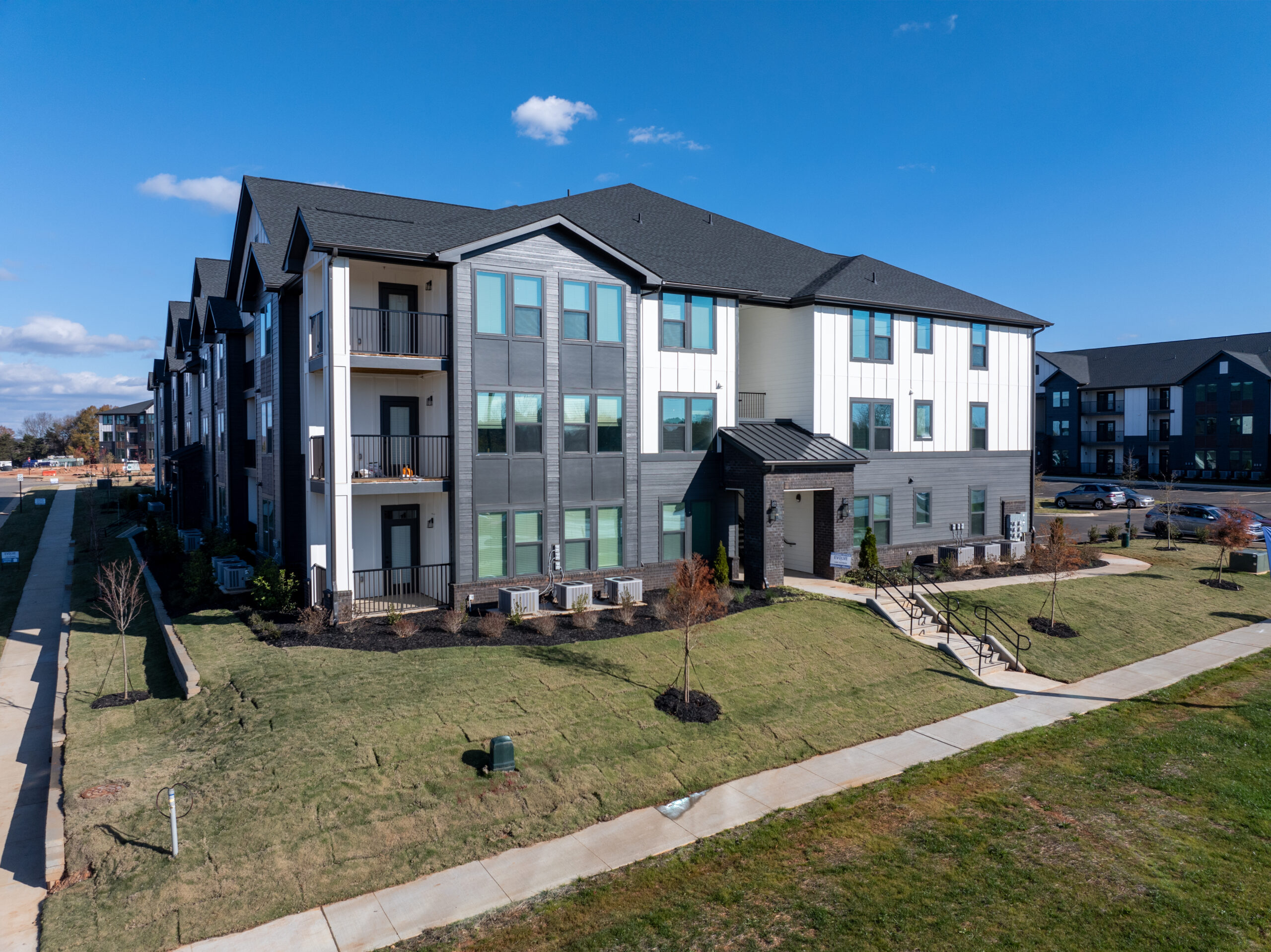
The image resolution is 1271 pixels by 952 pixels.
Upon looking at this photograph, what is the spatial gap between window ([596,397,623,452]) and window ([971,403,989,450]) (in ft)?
50.2

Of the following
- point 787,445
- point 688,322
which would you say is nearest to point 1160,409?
point 787,445

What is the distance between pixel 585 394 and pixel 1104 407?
7307cm

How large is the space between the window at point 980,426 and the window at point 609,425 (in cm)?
1529

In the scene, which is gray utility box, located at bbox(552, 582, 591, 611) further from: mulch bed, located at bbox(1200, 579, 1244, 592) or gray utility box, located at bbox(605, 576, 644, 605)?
mulch bed, located at bbox(1200, 579, 1244, 592)

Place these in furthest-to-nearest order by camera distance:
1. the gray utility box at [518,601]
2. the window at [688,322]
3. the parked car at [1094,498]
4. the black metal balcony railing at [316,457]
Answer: the parked car at [1094,498] < the window at [688,322] < the black metal balcony railing at [316,457] < the gray utility box at [518,601]

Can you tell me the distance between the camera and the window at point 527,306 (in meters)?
19.2

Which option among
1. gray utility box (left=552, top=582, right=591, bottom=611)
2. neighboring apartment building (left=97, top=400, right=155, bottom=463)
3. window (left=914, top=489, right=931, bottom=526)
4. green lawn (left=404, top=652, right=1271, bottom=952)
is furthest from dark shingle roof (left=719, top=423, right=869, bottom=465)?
neighboring apartment building (left=97, top=400, right=155, bottom=463)

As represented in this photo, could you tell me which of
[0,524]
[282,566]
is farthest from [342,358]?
[0,524]

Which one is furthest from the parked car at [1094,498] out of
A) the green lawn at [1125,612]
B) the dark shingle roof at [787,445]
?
the dark shingle roof at [787,445]

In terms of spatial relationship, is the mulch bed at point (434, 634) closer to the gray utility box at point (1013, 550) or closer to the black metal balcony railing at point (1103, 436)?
the gray utility box at point (1013, 550)

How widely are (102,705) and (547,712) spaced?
8840mm

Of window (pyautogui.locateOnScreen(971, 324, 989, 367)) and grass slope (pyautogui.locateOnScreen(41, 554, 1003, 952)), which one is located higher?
window (pyautogui.locateOnScreen(971, 324, 989, 367))

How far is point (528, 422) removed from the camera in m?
19.5

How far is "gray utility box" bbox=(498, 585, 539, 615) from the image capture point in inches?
714
